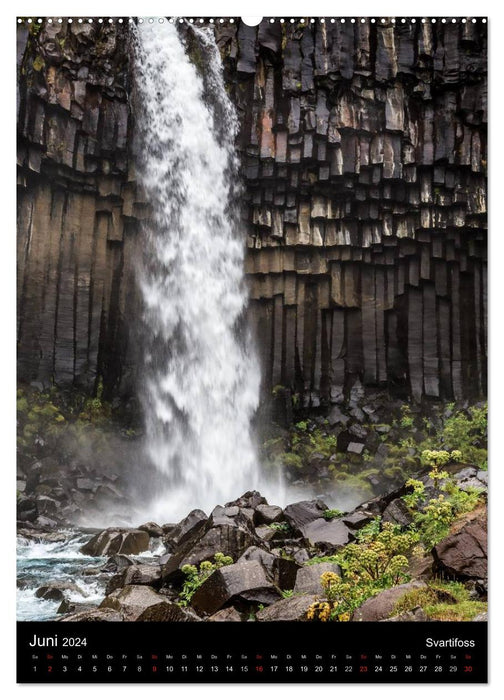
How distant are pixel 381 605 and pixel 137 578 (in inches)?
114

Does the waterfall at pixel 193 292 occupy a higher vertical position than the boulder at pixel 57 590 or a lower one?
higher

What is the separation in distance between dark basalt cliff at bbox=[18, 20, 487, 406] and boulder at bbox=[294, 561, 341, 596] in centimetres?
341

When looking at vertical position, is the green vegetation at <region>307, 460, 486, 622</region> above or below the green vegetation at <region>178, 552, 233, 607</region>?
above

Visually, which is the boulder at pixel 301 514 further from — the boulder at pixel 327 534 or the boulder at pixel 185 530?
the boulder at pixel 185 530

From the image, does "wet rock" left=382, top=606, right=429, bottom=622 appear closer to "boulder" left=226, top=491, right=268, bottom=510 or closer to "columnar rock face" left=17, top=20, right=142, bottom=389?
"boulder" left=226, top=491, right=268, bottom=510

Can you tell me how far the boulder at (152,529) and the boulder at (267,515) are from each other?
1.46 metres

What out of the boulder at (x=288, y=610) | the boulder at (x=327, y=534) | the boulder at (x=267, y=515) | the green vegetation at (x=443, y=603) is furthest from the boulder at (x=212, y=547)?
the green vegetation at (x=443, y=603)

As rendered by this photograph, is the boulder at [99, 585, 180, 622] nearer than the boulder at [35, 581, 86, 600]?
Yes

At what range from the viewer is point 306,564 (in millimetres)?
6793

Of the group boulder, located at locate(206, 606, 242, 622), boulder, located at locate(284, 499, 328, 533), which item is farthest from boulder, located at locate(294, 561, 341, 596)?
boulder, located at locate(284, 499, 328, 533)

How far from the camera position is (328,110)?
34.5 feet

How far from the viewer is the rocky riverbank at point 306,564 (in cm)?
518

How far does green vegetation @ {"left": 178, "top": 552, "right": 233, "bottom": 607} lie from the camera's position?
637 centimetres

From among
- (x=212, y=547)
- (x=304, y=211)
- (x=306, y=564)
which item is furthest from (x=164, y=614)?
(x=304, y=211)
